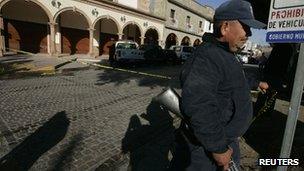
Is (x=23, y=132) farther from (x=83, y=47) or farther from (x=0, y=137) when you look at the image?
(x=83, y=47)

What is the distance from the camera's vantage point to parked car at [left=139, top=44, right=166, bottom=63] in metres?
20.9

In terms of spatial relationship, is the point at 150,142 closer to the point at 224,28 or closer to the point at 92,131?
the point at 92,131

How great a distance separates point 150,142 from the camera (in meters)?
5.43

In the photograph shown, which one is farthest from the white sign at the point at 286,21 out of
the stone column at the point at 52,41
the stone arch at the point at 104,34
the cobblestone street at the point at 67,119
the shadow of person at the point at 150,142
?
the stone arch at the point at 104,34

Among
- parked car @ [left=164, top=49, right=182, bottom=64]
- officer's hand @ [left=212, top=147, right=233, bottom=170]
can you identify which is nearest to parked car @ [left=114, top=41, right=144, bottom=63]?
parked car @ [left=164, top=49, right=182, bottom=64]

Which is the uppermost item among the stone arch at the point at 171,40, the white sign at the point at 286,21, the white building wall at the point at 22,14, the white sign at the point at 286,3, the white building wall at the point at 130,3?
the white building wall at the point at 130,3

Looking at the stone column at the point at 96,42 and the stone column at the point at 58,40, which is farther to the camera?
the stone column at the point at 96,42

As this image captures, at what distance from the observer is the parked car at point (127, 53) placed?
18.4m

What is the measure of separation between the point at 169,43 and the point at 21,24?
2004 centimetres

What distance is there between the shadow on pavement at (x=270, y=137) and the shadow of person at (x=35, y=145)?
3.92 metres

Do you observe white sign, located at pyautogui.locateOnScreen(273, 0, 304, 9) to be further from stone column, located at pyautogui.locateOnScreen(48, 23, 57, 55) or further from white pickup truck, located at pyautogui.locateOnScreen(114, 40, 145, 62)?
stone column, located at pyautogui.locateOnScreen(48, 23, 57, 55)

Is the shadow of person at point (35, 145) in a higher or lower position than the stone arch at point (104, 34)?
lower

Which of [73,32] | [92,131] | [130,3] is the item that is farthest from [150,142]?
[130,3]

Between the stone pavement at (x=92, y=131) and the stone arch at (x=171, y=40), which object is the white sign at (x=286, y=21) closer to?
the stone pavement at (x=92, y=131)
